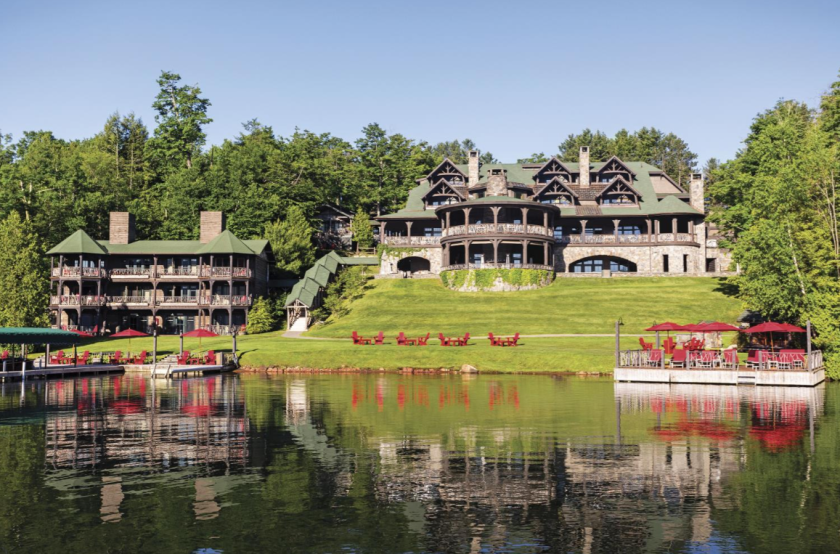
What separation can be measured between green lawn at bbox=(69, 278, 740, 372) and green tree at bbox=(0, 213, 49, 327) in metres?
5.86

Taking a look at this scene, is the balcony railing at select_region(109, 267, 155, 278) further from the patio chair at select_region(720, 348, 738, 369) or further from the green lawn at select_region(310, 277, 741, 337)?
the patio chair at select_region(720, 348, 738, 369)

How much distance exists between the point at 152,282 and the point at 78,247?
7243 millimetres

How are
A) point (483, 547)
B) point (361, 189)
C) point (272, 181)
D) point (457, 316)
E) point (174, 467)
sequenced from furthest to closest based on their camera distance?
point (361, 189)
point (272, 181)
point (457, 316)
point (174, 467)
point (483, 547)

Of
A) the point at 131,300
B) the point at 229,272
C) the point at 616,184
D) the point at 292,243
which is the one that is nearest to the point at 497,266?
the point at 292,243

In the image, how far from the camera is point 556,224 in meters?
82.9

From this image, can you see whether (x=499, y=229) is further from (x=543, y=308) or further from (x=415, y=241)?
(x=543, y=308)

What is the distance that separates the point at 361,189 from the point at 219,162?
1830 centimetres

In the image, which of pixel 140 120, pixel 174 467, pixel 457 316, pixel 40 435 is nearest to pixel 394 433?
pixel 174 467

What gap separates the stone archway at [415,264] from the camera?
8337 cm

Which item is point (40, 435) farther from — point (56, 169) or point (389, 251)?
point (56, 169)

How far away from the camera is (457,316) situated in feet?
203

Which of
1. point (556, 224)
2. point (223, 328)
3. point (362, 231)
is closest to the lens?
point (223, 328)

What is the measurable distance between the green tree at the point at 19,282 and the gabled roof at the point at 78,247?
362 centimetres

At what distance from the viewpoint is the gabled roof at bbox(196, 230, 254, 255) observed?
7031 centimetres
